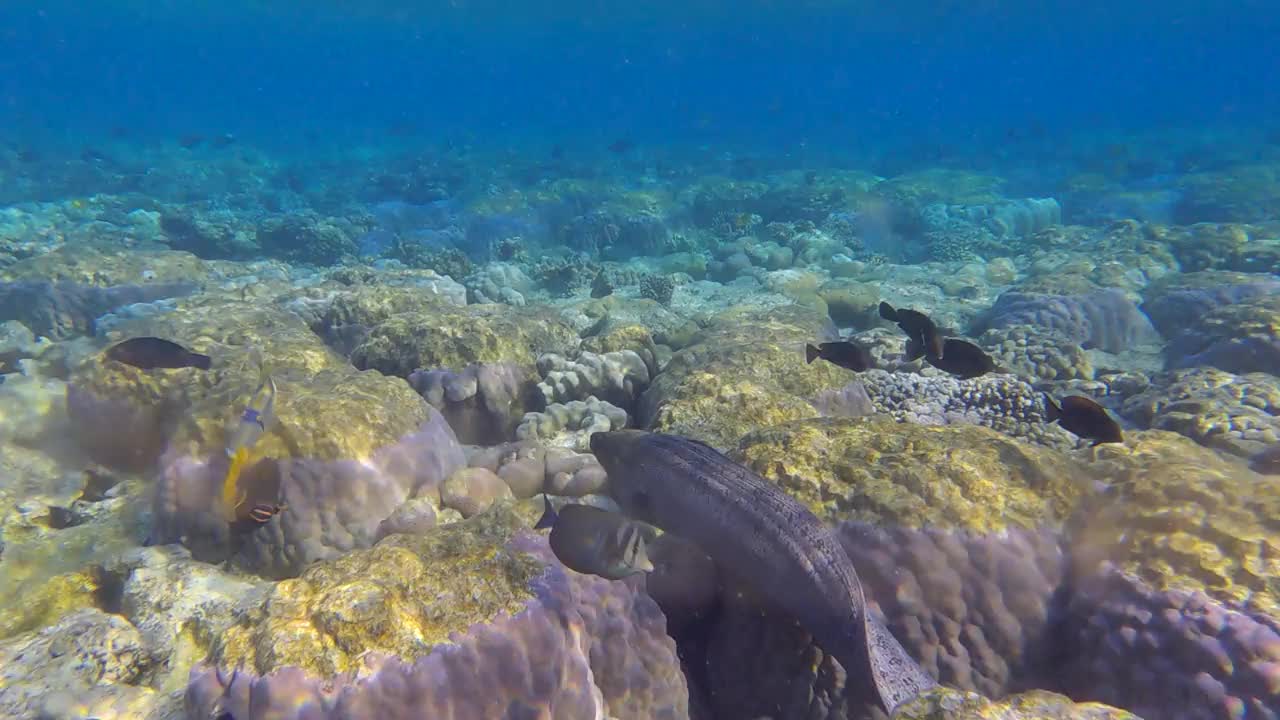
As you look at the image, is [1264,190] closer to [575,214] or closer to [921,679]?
[575,214]

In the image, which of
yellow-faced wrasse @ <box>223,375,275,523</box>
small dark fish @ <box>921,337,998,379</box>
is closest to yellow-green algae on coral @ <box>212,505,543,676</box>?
yellow-faced wrasse @ <box>223,375,275,523</box>

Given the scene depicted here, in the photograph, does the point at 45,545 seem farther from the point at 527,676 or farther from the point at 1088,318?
the point at 1088,318

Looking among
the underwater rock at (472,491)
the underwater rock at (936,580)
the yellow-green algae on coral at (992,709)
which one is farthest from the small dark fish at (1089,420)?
the underwater rock at (472,491)

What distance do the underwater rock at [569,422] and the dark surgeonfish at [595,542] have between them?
2545 mm

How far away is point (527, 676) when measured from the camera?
2.56 metres

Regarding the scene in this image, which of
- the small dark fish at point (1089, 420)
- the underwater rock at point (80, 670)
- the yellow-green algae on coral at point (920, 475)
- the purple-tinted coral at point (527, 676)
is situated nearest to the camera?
the purple-tinted coral at point (527, 676)

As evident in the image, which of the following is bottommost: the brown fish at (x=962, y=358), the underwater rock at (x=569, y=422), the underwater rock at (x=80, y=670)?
the underwater rock at (x=80, y=670)

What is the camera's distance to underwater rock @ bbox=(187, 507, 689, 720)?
2.31 m

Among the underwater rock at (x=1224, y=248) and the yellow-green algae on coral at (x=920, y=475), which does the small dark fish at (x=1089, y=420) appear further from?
the underwater rock at (x=1224, y=248)

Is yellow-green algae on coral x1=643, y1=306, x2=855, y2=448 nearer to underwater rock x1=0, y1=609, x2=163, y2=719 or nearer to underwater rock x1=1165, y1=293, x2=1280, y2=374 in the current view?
underwater rock x1=0, y1=609, x2=163, y2=719

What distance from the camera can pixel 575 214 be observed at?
20422 mm

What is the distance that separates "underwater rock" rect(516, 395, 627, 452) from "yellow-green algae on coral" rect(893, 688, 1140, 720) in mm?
3584

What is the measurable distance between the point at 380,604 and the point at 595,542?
930 mm

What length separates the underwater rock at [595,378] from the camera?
627 cm
